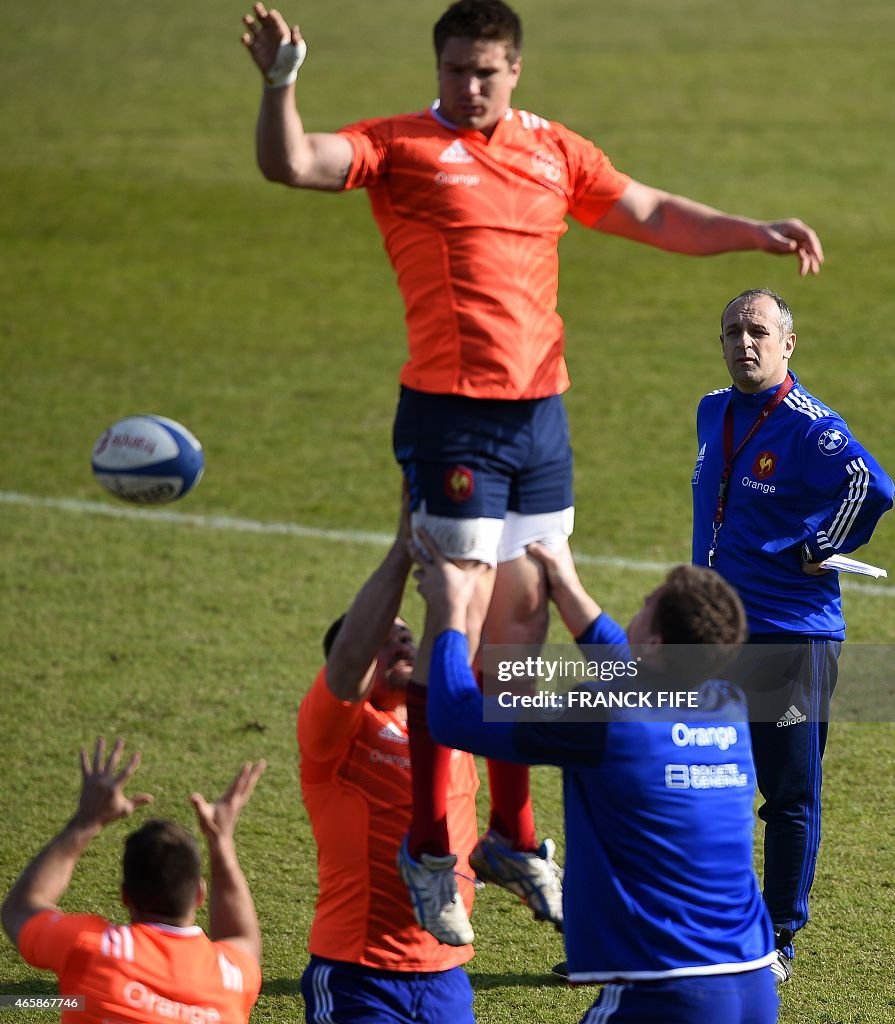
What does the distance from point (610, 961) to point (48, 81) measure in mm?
24806

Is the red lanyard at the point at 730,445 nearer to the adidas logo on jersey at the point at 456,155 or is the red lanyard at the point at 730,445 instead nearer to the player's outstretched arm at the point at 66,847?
the adidas logo on jersey at the point at 456,155

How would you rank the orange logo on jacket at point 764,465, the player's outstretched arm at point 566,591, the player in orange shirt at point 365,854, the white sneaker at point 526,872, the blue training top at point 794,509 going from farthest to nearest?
1. the orange logo on jacket at point 764,465
2. the blue training top at point 794,509
3. the player in orange shirt at point 365,854
4. the white sneaker at point 526,872
5. the player's outstretched arm at point 566,591

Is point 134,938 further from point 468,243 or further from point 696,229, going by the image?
point 696,229

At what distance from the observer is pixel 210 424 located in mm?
14766

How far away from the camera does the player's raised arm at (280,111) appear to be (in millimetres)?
4605

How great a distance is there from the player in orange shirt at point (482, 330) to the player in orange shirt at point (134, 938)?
0.88 metres

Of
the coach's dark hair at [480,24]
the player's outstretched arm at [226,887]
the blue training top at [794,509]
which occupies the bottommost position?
the player's outstretched arm at [226,887]

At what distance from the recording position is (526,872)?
5.29 m

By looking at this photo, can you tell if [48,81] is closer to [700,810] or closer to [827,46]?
[827,46]

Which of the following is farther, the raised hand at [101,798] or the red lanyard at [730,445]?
the red lanyard at [730,445]

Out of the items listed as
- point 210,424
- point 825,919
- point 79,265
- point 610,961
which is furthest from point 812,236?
point 79,265

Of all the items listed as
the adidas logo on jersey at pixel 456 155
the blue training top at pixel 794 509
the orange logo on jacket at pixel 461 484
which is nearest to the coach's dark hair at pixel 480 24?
the adidas logo on jersey at pixel 456 155

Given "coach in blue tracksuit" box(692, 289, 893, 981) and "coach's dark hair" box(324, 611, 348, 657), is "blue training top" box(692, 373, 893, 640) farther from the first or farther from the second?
"coach's dark hair" box(324, 611, 348, 657)

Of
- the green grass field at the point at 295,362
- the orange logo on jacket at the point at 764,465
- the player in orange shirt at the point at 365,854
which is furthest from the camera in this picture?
the green grass field at the point at 295,362
